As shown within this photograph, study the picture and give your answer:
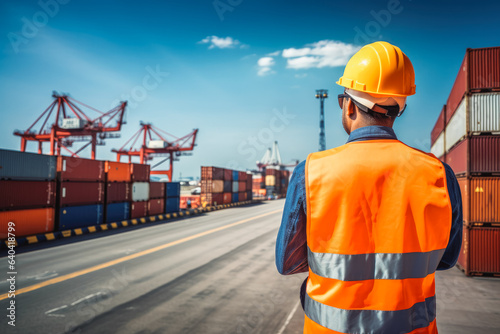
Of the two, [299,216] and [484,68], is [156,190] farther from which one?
[299,216]

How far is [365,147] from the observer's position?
146cm

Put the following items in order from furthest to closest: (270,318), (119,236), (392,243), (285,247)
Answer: (119,236) → (270,318) → (285,247) → (392,243)

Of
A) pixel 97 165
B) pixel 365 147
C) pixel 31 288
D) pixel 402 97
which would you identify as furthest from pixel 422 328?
pixel 97 165

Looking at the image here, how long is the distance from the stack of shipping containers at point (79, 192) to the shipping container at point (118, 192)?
0.45m

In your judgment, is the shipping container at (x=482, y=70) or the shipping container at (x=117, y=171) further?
the shipping container at (x=117, y=171)

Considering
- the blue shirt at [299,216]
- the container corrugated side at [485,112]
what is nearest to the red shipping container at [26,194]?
the blue shirt at [299,216]

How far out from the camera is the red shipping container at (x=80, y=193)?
44.2 feet

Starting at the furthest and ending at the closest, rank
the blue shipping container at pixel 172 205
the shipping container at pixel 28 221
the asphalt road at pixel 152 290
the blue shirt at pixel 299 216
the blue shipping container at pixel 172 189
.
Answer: the blue shipping container at pixel 172 189
the blue shipping container at pixel 172 205
the shipping container at pixel 28 221
the asphalt road at pixel 152 290
the blue shirt at pixel 299 216

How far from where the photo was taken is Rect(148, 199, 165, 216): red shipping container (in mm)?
20003

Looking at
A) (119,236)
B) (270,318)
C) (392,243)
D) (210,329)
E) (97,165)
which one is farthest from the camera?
(97,165)

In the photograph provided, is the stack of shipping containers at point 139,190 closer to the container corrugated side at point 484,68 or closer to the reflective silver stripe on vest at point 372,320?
the container corrugated side at point 484,68

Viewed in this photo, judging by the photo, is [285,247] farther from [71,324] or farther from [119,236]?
[119,236]

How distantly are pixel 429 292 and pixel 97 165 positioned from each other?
16693 mm

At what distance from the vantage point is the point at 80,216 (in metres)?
14.3
